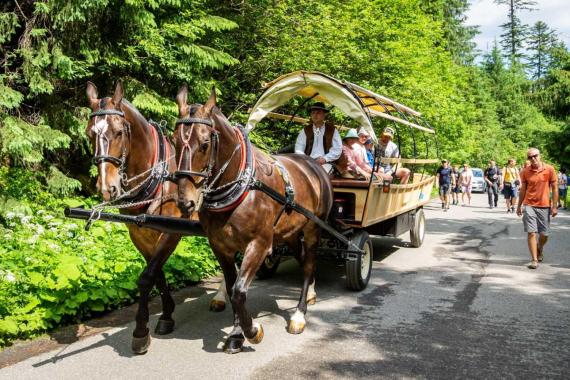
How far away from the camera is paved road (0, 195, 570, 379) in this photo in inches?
163

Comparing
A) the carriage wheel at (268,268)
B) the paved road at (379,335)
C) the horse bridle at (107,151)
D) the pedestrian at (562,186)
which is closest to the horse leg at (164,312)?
the paved road at (379,335)

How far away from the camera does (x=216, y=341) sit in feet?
15.9

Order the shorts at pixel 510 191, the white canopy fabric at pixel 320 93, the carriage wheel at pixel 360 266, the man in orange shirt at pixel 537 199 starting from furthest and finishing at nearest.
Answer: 1. the shorts at pixel 510 191
2. the man in orange shirt at pixel 537 199
3. the carriage wheel at pixel 360 266
4. the white canopy fabric at pixel 320 93

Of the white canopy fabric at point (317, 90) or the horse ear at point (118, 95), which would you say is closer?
the horse ear at point (118, 95)

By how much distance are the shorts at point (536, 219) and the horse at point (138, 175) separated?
20.8 feet

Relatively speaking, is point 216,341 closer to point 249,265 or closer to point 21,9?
point 249,265

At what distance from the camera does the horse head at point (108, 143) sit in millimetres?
4070

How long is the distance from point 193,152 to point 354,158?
4498 mm

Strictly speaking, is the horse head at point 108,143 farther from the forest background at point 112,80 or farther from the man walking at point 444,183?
the man walking at point 444,183

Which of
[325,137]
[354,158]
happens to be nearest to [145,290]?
[325,137]

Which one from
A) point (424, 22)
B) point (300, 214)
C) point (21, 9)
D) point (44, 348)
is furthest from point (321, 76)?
point (424, 22)

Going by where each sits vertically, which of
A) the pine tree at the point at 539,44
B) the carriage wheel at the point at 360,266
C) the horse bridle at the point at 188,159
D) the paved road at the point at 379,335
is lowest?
the paved road at the point at 379,335

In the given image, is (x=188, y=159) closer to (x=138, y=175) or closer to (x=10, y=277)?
(x=138, y=175)

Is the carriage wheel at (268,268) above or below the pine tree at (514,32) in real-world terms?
below
